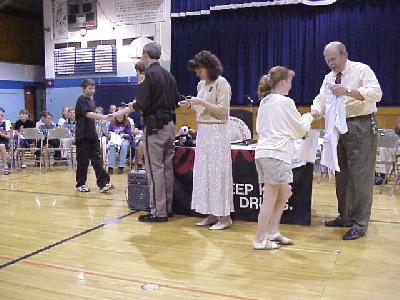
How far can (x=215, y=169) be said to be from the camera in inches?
152

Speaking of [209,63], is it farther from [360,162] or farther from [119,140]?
[119,140]

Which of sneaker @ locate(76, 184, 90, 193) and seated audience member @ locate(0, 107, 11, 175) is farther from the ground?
seated audience member @ locate(0, 107, 11, 175)

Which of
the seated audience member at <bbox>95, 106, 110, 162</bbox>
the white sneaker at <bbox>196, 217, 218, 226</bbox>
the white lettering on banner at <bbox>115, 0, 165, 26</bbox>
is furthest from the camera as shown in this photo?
the white lettering on banner at <bbox>115, 0, 165, 26</bbox>

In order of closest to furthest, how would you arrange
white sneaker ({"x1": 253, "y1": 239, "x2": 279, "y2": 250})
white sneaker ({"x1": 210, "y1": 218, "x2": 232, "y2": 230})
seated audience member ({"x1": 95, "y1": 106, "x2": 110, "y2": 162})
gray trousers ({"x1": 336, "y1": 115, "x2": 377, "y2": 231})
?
1. white sneaker ({"x1": 253, "y1": 239, "x2": 279, "y2": 250})
2. gray trousers ({"x1": 336, "y1": 115, "x2": 377, "y2": 231})
3. white sneaker ({"x1": 210, "y1": 218, "x2": 232, "y2": 230})
4. seated audience member ({"x1": 95, "y1": 106, "x2": 110, "y2": 162})

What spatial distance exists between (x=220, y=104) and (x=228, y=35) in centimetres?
689

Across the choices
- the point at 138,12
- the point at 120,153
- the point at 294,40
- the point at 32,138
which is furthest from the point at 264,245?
the point at 138,12

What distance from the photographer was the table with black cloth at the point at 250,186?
4.02m

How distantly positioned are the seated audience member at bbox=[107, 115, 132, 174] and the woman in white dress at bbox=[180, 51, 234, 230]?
401 centimetres

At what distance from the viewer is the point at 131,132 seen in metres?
7.98

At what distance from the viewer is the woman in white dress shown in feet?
12.4

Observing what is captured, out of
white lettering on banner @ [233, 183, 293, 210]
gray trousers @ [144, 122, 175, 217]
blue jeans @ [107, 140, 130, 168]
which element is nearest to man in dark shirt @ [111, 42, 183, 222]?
gray trousers @ [144, 122, 175, 217]

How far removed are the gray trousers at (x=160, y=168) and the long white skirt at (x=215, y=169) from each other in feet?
1.20

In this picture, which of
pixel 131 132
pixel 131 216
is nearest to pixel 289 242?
pixel 131 216

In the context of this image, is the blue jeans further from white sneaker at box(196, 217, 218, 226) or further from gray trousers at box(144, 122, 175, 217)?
white sneaker at box(196, 217, 218, 226)
